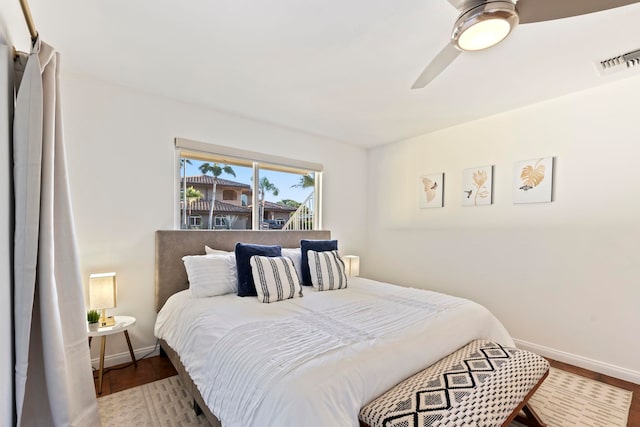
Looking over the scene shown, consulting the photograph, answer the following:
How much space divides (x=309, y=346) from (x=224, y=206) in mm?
2228

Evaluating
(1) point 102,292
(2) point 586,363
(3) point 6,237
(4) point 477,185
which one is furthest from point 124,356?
(2) point 586,363

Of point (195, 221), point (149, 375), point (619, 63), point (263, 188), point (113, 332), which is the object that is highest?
point (619, 63)

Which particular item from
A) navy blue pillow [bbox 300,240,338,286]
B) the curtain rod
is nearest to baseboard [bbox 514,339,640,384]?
navy blue pillow [bbox 300,240,338,286]

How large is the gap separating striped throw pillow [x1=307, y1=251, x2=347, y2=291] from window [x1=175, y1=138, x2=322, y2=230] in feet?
3.23

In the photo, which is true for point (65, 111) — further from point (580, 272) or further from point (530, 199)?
point (580, 272)

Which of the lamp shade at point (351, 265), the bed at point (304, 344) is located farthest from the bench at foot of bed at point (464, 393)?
the lamp shade at point (351, 265)

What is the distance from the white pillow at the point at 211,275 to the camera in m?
2.40

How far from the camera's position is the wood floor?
2195mm

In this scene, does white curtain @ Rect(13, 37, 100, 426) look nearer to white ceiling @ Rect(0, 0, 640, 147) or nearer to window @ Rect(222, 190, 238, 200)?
white ceiling @ Rect(0, 0, 640, 147)

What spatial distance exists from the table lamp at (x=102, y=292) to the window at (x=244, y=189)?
838 mm

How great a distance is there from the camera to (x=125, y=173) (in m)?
2.61

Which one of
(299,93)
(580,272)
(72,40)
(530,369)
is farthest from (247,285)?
(580,272)

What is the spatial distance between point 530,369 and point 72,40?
3.48m

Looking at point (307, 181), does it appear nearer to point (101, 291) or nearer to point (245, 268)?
point (245, 268)
